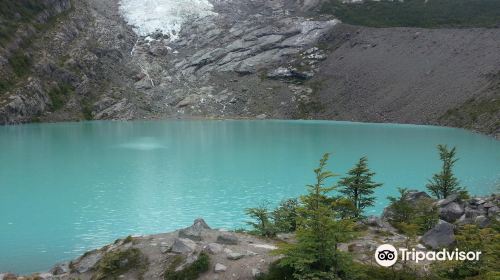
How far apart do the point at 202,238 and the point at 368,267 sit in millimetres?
5284

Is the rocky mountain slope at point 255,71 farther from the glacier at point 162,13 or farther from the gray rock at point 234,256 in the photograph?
the gray rock at point 234,256

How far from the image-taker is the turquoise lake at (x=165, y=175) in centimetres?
2141

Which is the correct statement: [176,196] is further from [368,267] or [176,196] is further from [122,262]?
[368,267]

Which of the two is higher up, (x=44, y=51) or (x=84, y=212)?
(x=44, y=51)

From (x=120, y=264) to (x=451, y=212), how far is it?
12108mm

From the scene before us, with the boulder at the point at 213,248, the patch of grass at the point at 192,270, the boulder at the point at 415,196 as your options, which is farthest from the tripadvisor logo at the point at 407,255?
the boulder at the point at 415,196

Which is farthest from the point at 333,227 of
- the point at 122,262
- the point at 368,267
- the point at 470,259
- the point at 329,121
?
the point at 329,121

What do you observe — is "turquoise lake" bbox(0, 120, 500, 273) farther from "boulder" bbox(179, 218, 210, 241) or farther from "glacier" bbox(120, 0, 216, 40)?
"glacier" bbox(120, 0, 216, 40)

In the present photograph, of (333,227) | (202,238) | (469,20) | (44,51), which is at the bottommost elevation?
(202,238)

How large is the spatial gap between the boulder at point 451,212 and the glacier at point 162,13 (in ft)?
386

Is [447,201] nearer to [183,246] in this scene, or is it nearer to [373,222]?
[373,222]

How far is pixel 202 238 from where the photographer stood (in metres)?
13.6

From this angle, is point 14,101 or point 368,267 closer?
point 368,267

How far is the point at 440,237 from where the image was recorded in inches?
488
